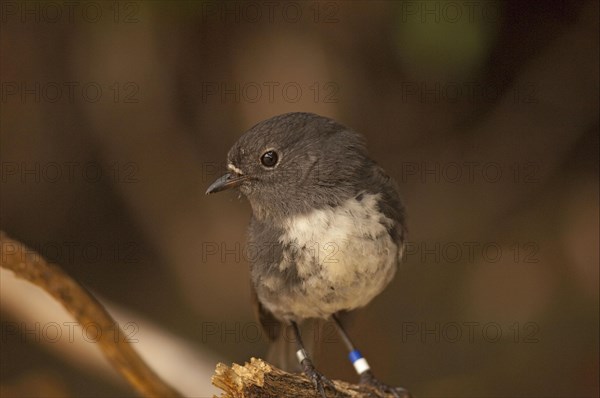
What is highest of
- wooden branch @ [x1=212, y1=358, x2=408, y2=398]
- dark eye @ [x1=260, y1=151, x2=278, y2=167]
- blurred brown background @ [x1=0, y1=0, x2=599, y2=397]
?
blurred brown background @ [x1=0, y1=0, x2=599, y2=397]

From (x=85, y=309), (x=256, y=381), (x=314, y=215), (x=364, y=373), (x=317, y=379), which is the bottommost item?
(x=256, y=381)

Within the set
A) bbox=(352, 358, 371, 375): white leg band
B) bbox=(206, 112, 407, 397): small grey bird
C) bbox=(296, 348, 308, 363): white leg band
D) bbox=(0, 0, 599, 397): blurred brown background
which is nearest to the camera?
bbox=(206, 112, 407, 397): small grey bird

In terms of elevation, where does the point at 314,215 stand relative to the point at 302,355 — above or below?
above

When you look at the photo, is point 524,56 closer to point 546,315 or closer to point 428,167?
point 428,167

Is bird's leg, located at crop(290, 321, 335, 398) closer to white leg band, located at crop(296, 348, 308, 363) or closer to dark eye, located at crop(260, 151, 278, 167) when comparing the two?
white leg band, located at crop(296, 348, 308, 363)

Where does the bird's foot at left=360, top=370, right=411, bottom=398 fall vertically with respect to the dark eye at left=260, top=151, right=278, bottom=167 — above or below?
below

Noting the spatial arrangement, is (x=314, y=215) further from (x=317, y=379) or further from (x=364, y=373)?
(x=364, y=373)

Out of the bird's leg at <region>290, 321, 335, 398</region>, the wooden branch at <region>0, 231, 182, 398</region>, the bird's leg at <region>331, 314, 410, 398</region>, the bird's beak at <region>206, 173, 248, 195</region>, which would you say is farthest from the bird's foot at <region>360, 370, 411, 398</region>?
the bird's beak at <region>206, 173, 248, 195</region>

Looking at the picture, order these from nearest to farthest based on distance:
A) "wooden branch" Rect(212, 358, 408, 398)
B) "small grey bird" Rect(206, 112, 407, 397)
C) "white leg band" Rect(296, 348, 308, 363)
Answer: "wooden branch" Rect(212, 358, 408, 398) → "small grey bird" Rect(206, 112, 407, 397) → "white leg band" Rect(296, 348, 308, 363)

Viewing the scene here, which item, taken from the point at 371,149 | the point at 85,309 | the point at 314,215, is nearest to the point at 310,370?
the point at 314,215
